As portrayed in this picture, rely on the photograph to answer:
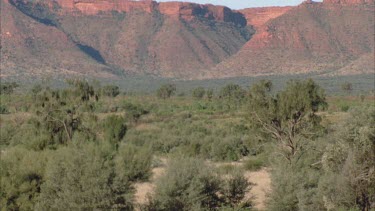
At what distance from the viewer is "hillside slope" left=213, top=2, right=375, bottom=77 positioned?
503ft

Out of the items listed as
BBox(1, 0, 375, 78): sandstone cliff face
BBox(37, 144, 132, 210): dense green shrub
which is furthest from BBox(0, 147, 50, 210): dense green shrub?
BBox(1, 0, 375, 78): sandstone cliff face

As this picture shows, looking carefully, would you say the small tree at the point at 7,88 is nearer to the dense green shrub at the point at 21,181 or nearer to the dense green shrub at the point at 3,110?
the dense green shrub at the point at 3,110

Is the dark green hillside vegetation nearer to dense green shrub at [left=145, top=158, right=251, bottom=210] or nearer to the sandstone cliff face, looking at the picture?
dense green shrub at [left=145, top=158, right=251, bottom=210]

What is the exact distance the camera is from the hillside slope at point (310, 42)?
153375 mm

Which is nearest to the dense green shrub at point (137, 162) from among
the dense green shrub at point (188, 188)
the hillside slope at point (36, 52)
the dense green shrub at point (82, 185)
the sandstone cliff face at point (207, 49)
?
the dense green shrub at point (188, 188)

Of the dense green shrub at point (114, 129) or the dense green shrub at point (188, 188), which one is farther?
the dense green shrub at point (114, 129)

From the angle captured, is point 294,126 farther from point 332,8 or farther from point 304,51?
point 332,8

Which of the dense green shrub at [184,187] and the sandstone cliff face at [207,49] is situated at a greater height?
the dense green shrub at [184,187]

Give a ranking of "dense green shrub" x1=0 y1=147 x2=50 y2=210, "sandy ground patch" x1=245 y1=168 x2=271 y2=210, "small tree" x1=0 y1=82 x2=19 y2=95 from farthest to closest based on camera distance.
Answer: "small tree" x1=0 y1=82 x2=19 y2=95, "sandy ground patch" x1=245 y1=168 x2=271 y2=210, "dense green shrub" x1=0 y1=147 x2=50 y2=210

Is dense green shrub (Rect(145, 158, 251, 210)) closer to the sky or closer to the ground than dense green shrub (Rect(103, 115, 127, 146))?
closer to the sky

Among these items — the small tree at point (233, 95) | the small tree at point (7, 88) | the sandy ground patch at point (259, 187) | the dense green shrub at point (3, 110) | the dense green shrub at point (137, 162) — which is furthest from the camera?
the small tree at point (7, 88)

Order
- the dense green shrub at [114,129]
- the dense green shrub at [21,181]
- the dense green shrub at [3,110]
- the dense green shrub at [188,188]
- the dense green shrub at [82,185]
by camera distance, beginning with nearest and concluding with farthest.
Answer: the dense green shrub at [82,185] → the dense green shrub at [21,181] → the dense green shrub at [188,188] → the dense green shrub at [114,129] → the dense green shrub at [3,110]

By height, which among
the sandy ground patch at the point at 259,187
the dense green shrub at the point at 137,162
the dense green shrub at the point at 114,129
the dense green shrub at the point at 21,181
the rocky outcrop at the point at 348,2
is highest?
the rocky outcrop at the point at 348,2

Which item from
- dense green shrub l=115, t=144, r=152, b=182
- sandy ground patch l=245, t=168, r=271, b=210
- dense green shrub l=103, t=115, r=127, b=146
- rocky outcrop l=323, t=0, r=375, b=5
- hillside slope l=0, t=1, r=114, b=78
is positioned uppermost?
rocky outcrop l=323, t=0, r=375, b=5
